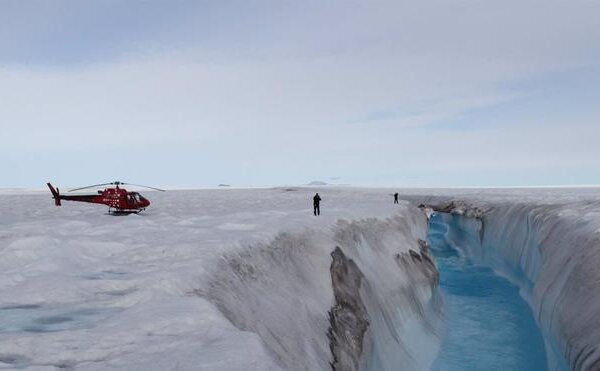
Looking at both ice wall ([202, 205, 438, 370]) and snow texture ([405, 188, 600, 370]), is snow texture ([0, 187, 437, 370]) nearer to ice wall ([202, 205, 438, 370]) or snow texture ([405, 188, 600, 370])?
ice wall ([202, 205, 438, 370])

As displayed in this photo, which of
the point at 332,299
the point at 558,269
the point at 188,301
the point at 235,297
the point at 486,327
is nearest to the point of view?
the point at 188,301

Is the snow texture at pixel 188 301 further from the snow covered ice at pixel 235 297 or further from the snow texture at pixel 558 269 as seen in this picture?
the snow texture at pixel 558 269

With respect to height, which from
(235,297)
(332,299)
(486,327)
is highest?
(235,297)

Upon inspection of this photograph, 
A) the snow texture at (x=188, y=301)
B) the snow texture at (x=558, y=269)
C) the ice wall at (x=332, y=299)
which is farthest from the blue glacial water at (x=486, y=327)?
the snow texture at (x=188, y=301)

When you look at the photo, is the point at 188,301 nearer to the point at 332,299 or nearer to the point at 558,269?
the point at 332,299

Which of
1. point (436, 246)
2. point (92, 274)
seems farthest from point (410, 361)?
point (436, 246)

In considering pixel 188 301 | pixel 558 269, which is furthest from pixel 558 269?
pixel 188 301
